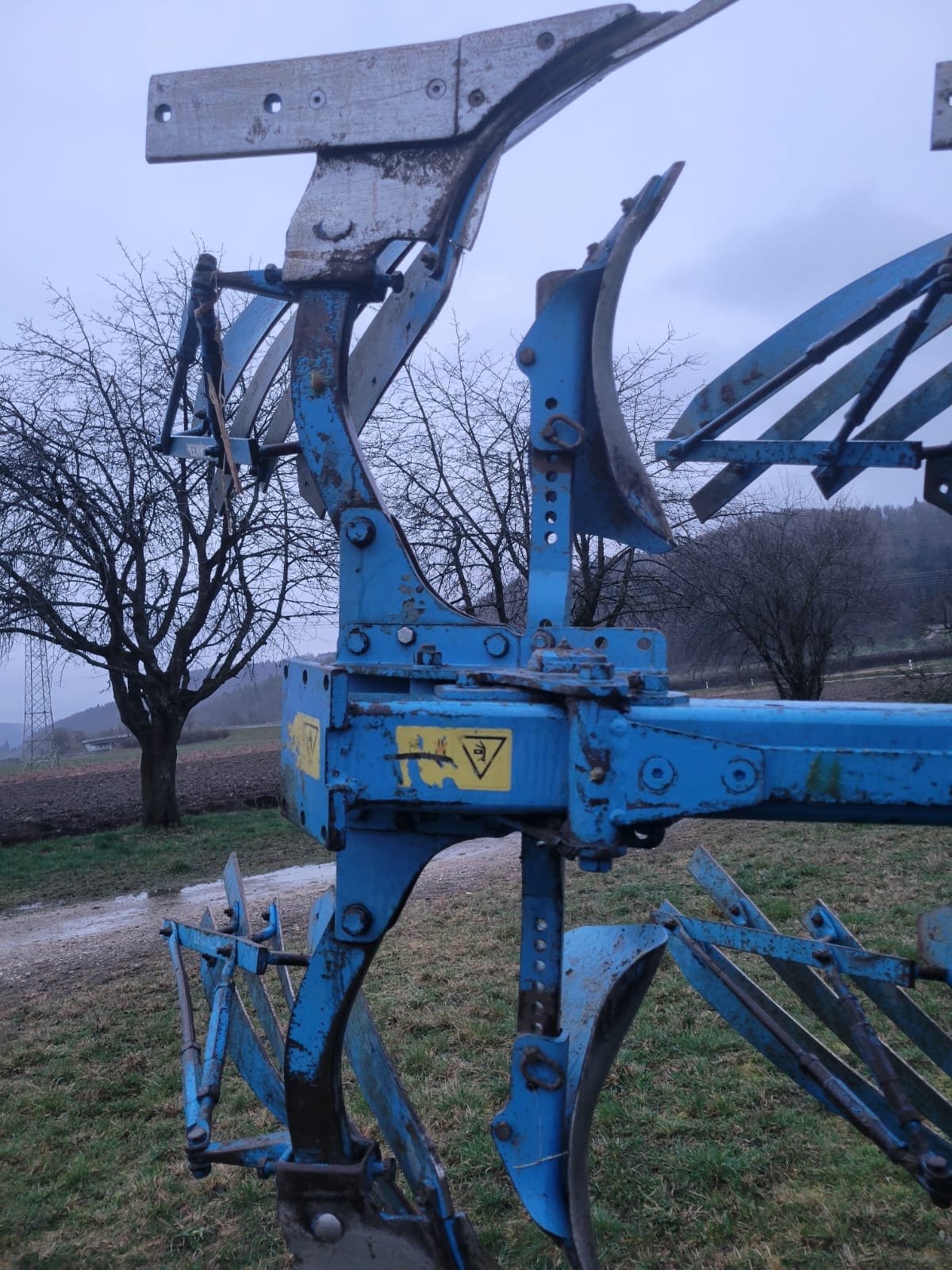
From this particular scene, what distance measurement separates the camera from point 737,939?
9.46 feet

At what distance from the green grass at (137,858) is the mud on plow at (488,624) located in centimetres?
816

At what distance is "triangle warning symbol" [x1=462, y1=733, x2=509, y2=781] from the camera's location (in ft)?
6.79

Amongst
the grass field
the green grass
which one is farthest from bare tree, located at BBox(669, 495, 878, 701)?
the grass field

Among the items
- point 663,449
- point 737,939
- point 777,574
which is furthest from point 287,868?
point 777,574

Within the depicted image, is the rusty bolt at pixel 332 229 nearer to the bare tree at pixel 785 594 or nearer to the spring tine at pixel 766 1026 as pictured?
the spring tine at pixel 766 1026

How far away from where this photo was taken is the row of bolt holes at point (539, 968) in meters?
2.38

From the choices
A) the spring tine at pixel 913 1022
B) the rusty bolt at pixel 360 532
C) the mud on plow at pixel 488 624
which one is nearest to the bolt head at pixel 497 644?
the mud on plow at pixel 488 624

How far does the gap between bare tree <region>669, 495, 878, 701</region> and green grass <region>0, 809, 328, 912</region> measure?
6.97 metres

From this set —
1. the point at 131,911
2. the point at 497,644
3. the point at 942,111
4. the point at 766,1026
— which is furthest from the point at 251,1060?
the point at 131,911

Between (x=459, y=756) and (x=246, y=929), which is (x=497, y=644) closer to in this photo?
(x=459, y=756)

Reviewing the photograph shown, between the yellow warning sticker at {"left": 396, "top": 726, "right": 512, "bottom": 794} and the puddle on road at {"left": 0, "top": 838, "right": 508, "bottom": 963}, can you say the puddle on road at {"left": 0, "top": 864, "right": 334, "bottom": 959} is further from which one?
the yellow warning sticker at {"left": 396, "top": 726, "right": 512, "bottom": 794}

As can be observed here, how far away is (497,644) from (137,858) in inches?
410

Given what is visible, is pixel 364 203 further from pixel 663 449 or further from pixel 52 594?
pixel 52 594

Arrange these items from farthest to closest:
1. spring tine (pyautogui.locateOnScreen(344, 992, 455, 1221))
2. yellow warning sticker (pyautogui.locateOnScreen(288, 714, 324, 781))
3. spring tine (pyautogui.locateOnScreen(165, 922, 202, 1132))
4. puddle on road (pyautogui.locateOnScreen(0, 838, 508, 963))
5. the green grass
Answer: the green grass
puddle on road (pyautogui.locateOnScreen(0, 838, 508, 963))
spring tine (pyautogui.locateOnScreen(344, 992, 455, 1221))
spring tine (pyautogui.locateOnScreen(165, 922, 202, 1132))
yellow warning sticker (pyautogui.locateOnScreen(288, 714, 324, 781))
